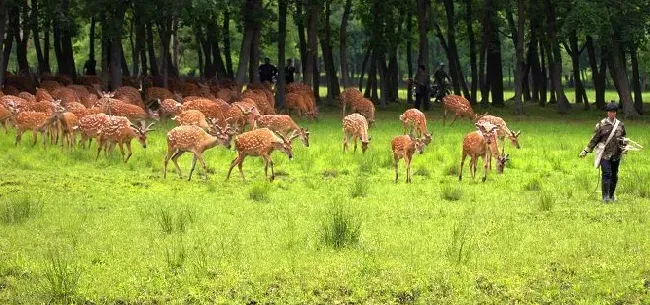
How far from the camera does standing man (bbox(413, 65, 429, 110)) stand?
120ft

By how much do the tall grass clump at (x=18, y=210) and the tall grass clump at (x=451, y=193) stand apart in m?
5.93

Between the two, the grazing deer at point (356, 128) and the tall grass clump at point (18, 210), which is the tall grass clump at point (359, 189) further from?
the grazing deer at point (356, 128)

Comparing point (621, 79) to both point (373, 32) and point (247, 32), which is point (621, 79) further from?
point (247, 32)

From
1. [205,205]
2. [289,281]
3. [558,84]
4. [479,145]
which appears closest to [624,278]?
[289,281]

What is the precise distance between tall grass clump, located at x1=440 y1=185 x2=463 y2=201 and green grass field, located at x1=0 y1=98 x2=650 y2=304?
0.9 inches

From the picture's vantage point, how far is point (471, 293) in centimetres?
988

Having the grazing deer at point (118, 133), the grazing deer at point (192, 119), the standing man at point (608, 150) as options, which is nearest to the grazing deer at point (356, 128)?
the grazing deer at point (192, 119)

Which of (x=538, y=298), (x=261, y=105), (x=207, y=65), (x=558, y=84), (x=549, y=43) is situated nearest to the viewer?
(x=538, y=298)

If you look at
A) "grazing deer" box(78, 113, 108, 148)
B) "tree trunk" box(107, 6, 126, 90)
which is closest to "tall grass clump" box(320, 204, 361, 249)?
"grazing deer" box(78, 113, 108, 148)

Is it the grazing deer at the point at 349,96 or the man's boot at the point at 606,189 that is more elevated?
the grazing deer at the point at 349,96

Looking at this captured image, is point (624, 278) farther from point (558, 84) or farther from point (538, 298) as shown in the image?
point (558, 84)

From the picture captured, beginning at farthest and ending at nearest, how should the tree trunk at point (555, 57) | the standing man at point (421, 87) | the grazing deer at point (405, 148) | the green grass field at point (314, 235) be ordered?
1. the standing man at point (421, 87)
2. the tree trunk at point (555, 57)
3. the grazing deer at point (405, 148)
4. the green grass field at point (314, 235)

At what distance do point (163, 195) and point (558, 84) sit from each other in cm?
2405

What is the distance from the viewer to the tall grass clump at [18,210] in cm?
1277
